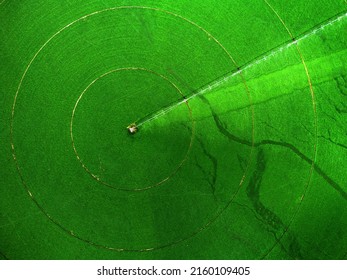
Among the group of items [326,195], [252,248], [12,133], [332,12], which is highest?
[332,12]

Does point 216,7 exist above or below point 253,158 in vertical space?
above

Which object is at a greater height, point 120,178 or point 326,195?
point 120,178

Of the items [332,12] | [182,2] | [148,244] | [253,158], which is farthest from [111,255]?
[332,12]

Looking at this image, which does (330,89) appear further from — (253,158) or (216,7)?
(216,7)

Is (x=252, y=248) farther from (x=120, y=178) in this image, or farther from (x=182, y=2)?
(x=182, y=2)

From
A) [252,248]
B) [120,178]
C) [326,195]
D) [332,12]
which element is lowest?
[252,248]

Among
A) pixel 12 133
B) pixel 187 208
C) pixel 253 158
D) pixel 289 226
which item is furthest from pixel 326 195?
pixel 12 133
